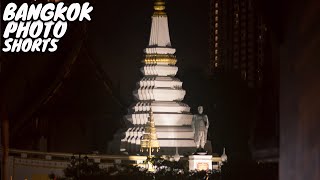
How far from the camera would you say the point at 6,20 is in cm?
5738

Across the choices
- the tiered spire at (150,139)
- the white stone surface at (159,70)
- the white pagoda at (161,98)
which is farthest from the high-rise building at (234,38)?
the tiered spire at (150,139)

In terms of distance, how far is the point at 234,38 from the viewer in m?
Answer: 70.1

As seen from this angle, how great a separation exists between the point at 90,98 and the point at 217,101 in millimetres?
5593

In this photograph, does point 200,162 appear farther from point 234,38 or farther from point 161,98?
point 234,38

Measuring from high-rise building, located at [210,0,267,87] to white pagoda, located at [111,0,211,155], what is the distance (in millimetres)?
3197

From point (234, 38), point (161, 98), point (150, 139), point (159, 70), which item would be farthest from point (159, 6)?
point (234, 38)

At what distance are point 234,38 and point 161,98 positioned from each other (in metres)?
10.4

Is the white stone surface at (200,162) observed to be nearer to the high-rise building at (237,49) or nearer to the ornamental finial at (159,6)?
the high-rise building at (237,49)

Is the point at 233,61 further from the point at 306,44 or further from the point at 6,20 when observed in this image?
the point at 306,44

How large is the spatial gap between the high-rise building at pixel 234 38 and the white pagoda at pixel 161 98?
3.20m

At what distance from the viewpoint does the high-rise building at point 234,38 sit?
64938 millimetres

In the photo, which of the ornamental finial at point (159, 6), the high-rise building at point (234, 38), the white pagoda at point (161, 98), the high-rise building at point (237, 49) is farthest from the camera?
the high-rise building at point (234, 38)

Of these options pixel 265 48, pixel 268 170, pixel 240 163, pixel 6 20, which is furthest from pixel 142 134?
pixel 265 48

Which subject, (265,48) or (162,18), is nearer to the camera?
(265,48)
